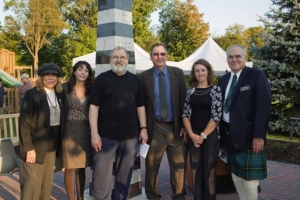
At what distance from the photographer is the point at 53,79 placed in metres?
3.40

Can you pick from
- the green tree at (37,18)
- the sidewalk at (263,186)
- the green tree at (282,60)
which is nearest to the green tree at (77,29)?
the green tree at (37,18)

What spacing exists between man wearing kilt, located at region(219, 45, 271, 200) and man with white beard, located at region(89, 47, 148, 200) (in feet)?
3.32

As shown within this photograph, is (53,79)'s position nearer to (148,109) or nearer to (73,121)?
(73,121)

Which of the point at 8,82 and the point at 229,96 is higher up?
the point at 8,82

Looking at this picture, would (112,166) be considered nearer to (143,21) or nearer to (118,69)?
(118,69)

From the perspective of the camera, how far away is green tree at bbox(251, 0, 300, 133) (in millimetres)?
8930

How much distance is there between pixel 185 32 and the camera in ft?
90.1

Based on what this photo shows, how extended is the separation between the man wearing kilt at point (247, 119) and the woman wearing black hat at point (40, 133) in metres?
1.88

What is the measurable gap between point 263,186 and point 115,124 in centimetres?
286

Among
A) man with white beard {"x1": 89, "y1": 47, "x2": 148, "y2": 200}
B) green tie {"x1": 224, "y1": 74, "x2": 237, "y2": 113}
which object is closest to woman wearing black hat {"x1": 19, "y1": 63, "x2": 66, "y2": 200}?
man with white beard {"x1": 89, "y1": 47, "x2": 148, "y2": 200}

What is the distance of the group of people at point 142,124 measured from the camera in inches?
127

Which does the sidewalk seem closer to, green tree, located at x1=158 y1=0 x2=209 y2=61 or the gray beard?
the gray beard

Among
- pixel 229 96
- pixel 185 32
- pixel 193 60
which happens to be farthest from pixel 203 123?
pixel 185 32

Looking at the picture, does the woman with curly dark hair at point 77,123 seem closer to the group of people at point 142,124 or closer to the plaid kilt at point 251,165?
the group of people at point 142,124
